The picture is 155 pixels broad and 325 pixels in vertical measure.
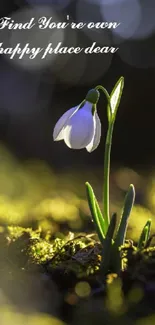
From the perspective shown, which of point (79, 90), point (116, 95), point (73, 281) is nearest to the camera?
point (73, 281)

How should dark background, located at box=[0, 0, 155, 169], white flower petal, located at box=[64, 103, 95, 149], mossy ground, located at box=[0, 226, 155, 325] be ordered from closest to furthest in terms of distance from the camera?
mossy ground, located at box=[0, 226, 155, 325]
white flower petal, located at box=[64, 103, 95, 149]
dark background, located at box=[0, 0, 155, 169]

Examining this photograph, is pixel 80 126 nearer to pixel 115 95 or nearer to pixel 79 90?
pixel 115 95

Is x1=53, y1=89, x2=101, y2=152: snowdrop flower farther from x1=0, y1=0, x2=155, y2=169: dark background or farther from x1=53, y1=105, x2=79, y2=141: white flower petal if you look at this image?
x1=0, y1=0, x2=155, y2=169: dark background

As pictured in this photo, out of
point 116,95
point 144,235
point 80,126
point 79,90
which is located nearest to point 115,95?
point 116,95

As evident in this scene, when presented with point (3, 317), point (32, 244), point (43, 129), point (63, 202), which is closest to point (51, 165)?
point (43, 129)

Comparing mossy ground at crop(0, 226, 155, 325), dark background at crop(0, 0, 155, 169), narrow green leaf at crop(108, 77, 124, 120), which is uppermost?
dark background at crop(0, 0, 155, 169)

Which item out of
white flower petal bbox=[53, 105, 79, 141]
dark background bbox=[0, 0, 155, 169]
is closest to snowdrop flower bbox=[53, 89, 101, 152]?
white flower petal bbox=[53, 105, 79, 141]

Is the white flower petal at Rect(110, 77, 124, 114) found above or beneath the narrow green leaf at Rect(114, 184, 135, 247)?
above
